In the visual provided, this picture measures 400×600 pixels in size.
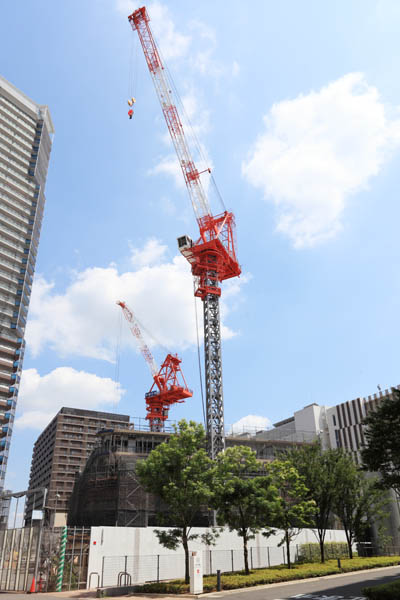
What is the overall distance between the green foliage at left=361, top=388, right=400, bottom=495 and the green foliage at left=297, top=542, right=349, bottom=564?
20166 mm

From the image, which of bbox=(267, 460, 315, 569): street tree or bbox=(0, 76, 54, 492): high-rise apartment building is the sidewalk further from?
bbox=(0, 76, 54, 492): high-rise apartment building

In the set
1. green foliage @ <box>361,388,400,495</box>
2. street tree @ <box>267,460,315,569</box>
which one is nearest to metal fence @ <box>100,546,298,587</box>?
street tree @ <box>267,460,315,569</box>

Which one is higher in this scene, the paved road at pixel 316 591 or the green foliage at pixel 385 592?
the green foliage at pixel 385 592

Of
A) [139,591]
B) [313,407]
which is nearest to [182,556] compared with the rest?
[139,591]

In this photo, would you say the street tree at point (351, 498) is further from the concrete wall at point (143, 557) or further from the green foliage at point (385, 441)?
the green foliage at point (385, 441)

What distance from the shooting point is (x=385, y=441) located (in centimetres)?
2181

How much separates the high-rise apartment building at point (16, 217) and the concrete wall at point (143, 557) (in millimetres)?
61423

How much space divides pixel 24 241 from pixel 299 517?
9146cm

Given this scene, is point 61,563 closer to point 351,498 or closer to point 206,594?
point 206,594

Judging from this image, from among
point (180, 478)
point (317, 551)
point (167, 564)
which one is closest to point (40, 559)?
point (167, 564)

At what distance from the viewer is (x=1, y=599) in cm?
2255

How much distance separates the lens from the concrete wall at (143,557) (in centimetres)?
2903

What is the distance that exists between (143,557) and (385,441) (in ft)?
64.3

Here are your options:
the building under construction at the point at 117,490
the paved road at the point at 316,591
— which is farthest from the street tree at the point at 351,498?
the building under construction at the point at 117,490
